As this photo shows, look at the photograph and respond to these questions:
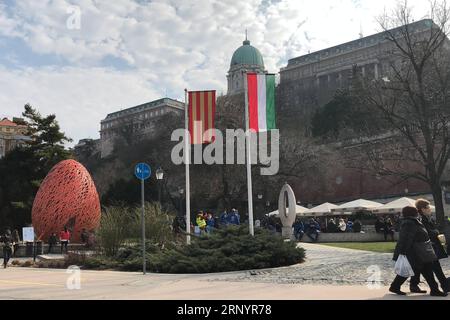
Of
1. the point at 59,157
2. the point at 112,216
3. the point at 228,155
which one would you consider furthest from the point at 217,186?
the point at 112,216

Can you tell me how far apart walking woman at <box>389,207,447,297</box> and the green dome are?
387ft

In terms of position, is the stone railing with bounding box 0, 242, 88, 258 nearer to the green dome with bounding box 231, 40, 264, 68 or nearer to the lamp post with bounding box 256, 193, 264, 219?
the lamp post with bounding box 256, 193, 264, 219

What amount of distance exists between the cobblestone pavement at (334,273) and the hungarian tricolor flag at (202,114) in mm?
6227

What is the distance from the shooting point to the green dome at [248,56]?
12625 cm

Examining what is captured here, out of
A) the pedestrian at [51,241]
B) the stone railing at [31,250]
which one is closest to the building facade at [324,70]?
the stone railing at [31,250]

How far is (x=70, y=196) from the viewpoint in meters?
27.6

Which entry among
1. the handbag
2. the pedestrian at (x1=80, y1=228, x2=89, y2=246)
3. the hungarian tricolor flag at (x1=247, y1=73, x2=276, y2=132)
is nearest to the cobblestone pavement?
the handbag

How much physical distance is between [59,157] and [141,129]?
5757 centimetres

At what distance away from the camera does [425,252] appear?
9.08 metres

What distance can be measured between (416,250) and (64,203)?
21.8m

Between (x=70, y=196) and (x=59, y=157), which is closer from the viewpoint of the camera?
(x=70, y=196)

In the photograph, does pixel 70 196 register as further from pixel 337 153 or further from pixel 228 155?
pixel 337 153

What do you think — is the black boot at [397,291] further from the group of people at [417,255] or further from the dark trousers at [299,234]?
the dark trousers at [299,234]

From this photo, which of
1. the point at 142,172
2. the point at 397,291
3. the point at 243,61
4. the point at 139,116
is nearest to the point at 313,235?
the point at 142,172
